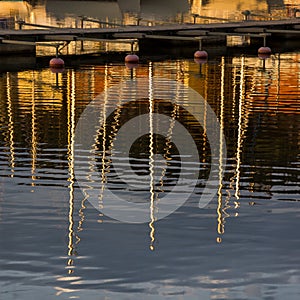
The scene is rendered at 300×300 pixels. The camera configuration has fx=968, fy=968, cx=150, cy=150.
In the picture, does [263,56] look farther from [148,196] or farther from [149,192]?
[148,196]

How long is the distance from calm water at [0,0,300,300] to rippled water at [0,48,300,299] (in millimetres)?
53

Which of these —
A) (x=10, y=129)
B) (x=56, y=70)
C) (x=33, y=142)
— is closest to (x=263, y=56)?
(x=56, y=70)

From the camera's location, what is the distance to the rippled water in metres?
21.4

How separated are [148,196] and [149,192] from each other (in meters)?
0.54

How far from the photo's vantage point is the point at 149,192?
98.8 ft

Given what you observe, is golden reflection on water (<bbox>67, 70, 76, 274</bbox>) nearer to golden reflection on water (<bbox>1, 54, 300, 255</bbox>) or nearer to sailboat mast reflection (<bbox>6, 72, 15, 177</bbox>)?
golden reflection on water (<bbox>1, 54, 300, 255</bbox>)

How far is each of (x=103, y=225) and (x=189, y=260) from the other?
3901mm

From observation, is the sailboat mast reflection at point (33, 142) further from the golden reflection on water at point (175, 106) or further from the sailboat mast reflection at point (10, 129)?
the sailboat mast reflection at point (10, 129)

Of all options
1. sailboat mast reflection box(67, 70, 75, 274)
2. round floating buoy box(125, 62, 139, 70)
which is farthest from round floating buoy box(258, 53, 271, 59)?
sailboat mast reflection box(67, 70, 75, 274)

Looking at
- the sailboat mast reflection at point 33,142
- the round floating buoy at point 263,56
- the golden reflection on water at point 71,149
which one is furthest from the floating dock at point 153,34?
the sailboat mast reflection at point 33,142

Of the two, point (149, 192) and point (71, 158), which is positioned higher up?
point (71, 158)

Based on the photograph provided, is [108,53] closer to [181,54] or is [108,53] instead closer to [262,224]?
[181,54]

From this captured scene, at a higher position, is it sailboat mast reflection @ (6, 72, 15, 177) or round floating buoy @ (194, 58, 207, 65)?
round floating buoy @ (194, 58, 207, 65)

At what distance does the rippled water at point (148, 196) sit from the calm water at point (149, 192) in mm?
53
